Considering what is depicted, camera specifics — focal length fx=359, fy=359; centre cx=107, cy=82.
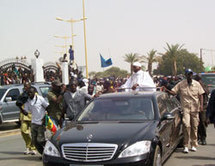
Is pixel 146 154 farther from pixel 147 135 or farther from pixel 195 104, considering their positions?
pixel 195 104

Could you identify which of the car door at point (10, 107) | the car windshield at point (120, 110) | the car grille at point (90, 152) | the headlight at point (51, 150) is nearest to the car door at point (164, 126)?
the car windshield at point (120, 110)

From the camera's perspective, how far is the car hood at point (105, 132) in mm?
5152

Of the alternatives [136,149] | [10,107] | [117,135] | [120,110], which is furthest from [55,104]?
[10,107]

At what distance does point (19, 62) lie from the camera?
25750mm

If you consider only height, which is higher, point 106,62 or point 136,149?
point 106,62

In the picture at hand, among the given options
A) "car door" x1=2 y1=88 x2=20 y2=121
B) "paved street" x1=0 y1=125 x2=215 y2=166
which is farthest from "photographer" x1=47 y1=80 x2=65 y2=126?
"car door" x1=2 y1=88 x2=20 y2=121

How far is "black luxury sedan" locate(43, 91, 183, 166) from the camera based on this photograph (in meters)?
4.94

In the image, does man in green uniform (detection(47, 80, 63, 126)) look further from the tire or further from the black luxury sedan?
the tire

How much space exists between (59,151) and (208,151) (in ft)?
13.1

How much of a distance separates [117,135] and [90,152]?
51 cm

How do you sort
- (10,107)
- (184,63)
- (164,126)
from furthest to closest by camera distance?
(184,63), (10,107), (164,126)

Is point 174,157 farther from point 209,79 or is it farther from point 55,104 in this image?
point 209,79

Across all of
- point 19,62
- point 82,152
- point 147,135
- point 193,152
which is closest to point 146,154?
point 147,135

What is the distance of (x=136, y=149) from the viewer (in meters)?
4.98
